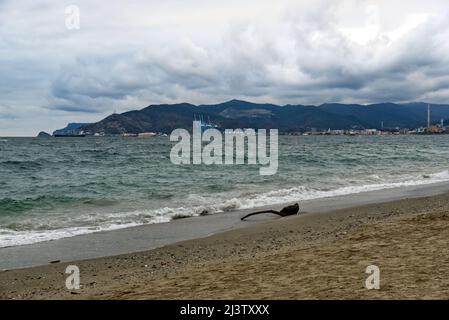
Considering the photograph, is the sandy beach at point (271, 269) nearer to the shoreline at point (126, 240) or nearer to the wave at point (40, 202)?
the shoreline at point (126, 240)

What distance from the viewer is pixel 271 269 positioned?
7562 millimetres

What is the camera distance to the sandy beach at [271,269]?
20.3ft

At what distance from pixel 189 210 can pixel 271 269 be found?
10688 millimetres

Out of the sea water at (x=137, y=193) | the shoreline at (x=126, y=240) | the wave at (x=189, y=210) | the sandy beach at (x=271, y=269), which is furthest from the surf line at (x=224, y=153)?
the sandy beach at (x=271, y=269)

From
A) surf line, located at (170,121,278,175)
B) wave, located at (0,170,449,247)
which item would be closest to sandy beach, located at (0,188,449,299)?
wave, located at (0,170,449,247)

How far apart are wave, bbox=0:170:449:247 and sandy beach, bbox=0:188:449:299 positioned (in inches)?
154

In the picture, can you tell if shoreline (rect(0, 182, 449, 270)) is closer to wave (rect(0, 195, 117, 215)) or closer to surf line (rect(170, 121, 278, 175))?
wave (rect(0, 195, 117, 215))

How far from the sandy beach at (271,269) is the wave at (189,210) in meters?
3.91

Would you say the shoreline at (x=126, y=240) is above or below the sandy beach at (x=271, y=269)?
below

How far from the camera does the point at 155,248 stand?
11688mm

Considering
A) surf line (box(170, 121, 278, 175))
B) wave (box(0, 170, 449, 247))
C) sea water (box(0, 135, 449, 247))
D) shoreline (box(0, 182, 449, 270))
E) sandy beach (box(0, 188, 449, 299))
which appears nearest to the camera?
sandy beach (box(0, 188, 449, 299))

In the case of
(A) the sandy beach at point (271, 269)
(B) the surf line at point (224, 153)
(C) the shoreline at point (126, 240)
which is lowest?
(C) the shoreline at point (126, 240)

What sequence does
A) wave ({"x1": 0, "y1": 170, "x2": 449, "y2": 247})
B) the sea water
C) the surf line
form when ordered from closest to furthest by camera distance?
1. wave ({"x1": 0, "y1": 170, "x2": 449, "y2": 247})
2. the sea water
3. the surf line

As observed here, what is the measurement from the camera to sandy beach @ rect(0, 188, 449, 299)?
6195mm
